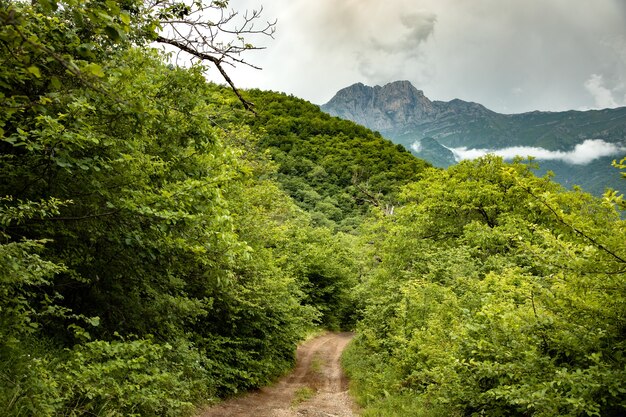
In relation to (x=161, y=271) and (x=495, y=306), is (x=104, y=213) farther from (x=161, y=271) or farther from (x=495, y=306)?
(x=495, y=306)

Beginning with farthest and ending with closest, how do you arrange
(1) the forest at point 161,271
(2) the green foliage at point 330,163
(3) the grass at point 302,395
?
(2) the green foliage at point 330,163 → (3) the grass at point 302,395 → (1) the forest at point 161,271

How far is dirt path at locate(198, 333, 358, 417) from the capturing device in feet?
37.1

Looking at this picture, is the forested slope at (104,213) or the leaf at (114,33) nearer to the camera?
the leaf at (114,33)

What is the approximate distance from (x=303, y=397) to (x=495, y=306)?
857cm

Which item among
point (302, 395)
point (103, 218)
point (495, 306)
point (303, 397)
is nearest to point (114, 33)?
point (103, 218)

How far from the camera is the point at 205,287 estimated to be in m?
11.1

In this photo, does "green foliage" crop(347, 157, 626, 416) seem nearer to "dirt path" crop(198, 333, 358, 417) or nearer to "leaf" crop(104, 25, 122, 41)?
"dirt path" crop(198, 333, 358, 417)

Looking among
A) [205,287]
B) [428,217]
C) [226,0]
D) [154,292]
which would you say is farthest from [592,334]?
[428,217]

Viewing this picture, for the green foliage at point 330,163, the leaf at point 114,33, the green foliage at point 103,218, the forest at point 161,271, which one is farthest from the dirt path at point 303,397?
the green foliage at point 330,163

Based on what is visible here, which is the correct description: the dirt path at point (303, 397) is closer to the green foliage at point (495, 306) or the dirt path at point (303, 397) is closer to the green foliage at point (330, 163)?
the green foliage at point (495, 306)

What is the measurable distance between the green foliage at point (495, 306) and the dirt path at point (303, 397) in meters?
0.94

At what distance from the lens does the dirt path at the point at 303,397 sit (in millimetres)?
11308

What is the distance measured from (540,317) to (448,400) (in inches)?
104

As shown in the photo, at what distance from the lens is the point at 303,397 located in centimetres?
1370
